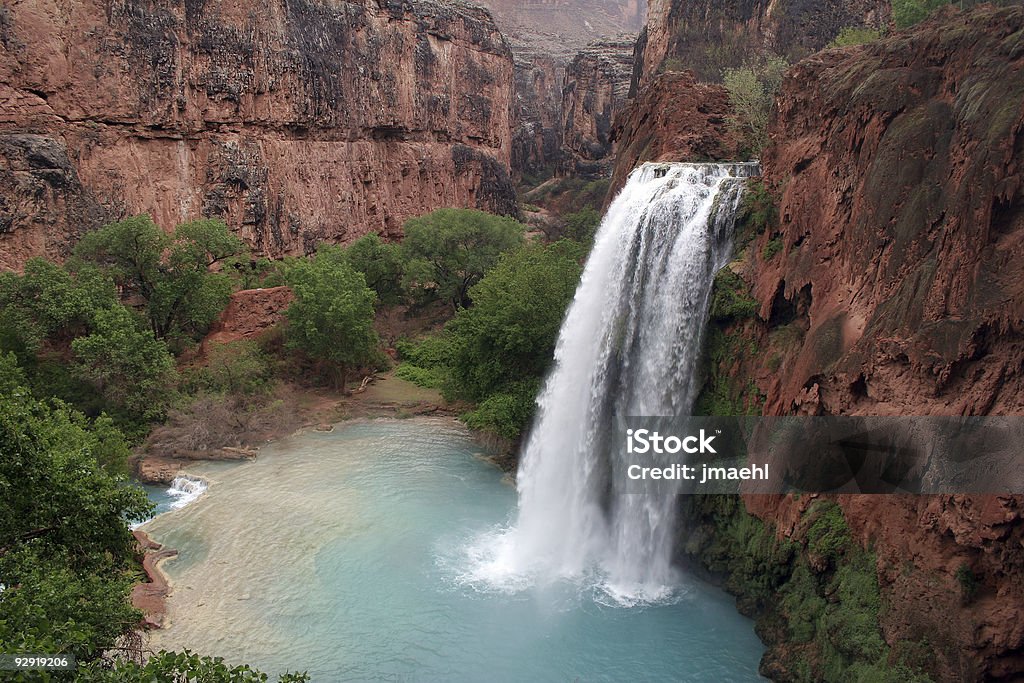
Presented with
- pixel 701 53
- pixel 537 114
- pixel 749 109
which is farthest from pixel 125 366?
pixel 537 114

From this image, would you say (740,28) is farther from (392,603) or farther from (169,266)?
(392,603)

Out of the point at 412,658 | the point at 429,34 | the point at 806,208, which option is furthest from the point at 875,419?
the point at 429,34

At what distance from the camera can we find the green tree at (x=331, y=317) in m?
24.6

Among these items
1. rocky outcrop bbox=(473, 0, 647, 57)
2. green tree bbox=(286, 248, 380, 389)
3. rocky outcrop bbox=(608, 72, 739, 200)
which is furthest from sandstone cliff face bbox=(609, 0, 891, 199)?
rocky outcrop bbox=(473, 0, 647, 57)

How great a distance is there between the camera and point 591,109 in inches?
2411

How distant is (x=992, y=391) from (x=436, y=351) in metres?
21.4

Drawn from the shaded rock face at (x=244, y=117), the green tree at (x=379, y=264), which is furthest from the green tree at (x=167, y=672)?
the green tree at (x=379, y=264)

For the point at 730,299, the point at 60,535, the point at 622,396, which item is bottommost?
the point at 60,535

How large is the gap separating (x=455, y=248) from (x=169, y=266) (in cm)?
1139

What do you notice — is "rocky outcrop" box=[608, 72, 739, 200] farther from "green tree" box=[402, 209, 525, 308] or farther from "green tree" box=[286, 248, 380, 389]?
"green tree" box=[286, 248, 380, 389]
